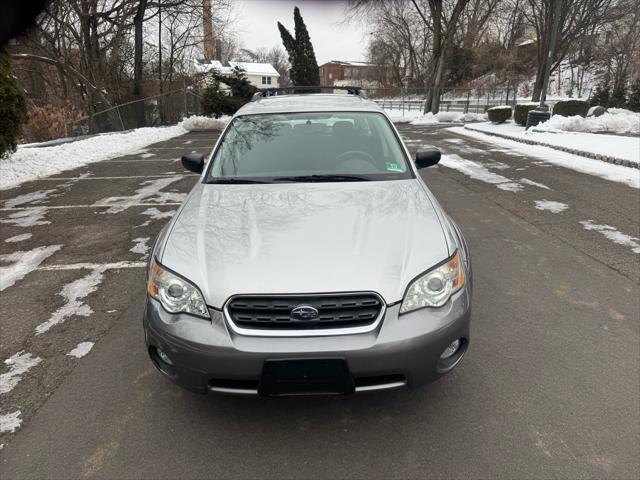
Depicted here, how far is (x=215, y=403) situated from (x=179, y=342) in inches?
24.5

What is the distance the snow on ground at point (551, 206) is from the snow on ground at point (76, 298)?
19.1 feet

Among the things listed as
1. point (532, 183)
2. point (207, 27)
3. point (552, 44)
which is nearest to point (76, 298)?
point (532, 183)

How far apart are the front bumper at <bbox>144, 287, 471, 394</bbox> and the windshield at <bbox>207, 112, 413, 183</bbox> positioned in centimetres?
142

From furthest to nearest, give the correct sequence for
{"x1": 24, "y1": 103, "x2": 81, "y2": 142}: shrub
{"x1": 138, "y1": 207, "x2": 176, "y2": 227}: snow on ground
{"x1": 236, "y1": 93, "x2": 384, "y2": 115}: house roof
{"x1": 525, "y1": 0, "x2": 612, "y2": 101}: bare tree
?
1. {"x1": 525, "y1": 0, "x2": 612, "y2": 101}: bare tree
2. {"x1": 24, "y1": 103, "x2": 81, "y2": 142}: shrub
3. {"x1": 138, "y1": 207, "x2": 176, "y2": 227}: snow on ground
4. {"x1": 236, "y1": 93, "x2": 384, "y2": 115}: house roof

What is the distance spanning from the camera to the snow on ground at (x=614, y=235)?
496 centimetres

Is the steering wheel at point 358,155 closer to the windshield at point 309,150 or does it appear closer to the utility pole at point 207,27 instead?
the windshield at point 309,150

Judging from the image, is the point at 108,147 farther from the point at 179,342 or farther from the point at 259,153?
the point at 179,342

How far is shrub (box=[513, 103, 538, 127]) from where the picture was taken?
18.3 m

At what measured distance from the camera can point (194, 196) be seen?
318cm

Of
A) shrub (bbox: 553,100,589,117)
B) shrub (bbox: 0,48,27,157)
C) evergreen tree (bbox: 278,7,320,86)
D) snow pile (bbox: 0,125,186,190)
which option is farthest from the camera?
evergreen tree (bbox: 278,7,320,86)

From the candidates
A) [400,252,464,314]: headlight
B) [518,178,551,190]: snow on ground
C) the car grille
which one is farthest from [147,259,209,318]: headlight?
[518,178,551,190]: snow on ground

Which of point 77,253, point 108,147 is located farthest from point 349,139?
point 108,147

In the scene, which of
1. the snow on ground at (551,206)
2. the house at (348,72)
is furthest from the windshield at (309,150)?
the house at (348,72)

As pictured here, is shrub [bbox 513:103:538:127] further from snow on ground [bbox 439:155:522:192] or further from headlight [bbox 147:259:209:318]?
headlight [bbox 147:259:209:318]
